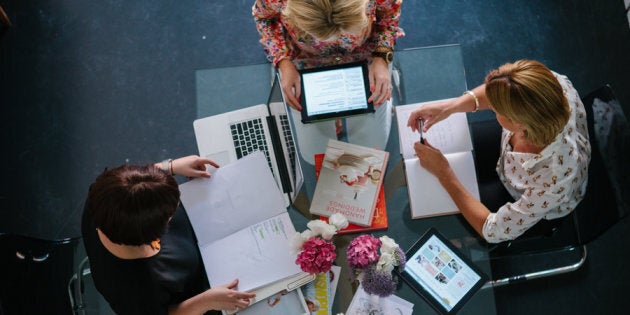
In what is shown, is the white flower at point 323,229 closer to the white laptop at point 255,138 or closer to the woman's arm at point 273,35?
the white laptop at point 255,138

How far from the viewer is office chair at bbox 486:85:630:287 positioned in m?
1.59

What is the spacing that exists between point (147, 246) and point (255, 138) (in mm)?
547

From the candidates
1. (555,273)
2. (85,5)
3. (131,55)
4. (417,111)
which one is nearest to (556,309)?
(555,273)

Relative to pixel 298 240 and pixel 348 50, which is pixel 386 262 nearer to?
pixel 298 240

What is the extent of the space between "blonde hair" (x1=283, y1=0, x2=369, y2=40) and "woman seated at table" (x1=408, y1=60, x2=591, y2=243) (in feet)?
1.46

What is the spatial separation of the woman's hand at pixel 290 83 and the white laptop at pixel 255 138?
0.17ft

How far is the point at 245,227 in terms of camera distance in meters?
1.74

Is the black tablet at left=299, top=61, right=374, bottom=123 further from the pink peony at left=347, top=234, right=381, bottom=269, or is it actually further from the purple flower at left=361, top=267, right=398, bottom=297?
the purple flower at left=361, top=267, right=398, bottom=297

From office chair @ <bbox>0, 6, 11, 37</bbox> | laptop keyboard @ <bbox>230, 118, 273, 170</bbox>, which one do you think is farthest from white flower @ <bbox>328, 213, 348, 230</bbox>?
office chair @ <bbox>0, 6, 11, 37</bbox>

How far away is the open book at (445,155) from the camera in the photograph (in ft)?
5.81

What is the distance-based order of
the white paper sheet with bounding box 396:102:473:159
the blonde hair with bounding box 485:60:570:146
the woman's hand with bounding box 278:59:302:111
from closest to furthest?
1. the blonde hair with bounding box 485:60:570:146
2. the woman's hand with bounding box 278:59:302:111
3. the white paper sheet with bounding box 396:102:473:159

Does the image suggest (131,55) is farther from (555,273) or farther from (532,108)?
(555,273)

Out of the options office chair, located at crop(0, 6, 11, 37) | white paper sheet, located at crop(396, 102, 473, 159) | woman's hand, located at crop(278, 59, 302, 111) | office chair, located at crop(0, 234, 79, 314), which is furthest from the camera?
office chair, located at crop(0, 6, 11, 37)

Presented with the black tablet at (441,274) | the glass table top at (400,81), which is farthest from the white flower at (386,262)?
the glass table top at (400,81)
